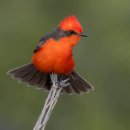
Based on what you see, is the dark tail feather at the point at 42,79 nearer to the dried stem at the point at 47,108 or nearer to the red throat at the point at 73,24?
the red throat at the point at 73,24

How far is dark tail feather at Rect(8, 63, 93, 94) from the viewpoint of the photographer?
8539 mm

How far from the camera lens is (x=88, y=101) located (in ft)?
42.7

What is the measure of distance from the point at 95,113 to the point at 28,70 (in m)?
4.14

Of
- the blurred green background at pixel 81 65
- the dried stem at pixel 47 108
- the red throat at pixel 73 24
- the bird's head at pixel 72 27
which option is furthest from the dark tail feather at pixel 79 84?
the blurred green background at pixel 81 65

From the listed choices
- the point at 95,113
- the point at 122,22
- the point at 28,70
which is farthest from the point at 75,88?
the point at 122,22

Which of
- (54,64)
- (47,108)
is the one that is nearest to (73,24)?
(54,64)

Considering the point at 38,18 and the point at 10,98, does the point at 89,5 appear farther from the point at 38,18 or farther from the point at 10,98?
the point at 10,98

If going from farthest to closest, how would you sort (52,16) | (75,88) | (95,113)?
1. (52,16)
2. (95,113)
3. (75,88)

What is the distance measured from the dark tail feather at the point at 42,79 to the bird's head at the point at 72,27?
429mm

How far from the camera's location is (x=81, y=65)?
41.7 ft

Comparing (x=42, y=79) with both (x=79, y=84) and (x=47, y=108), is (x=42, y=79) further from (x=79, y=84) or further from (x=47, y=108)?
(x=47, y=108)

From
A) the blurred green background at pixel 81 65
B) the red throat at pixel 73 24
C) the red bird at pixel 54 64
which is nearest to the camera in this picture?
the red throat at pixel 73 24

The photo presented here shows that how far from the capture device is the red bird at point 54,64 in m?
8.46

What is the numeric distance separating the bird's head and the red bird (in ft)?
0.08
